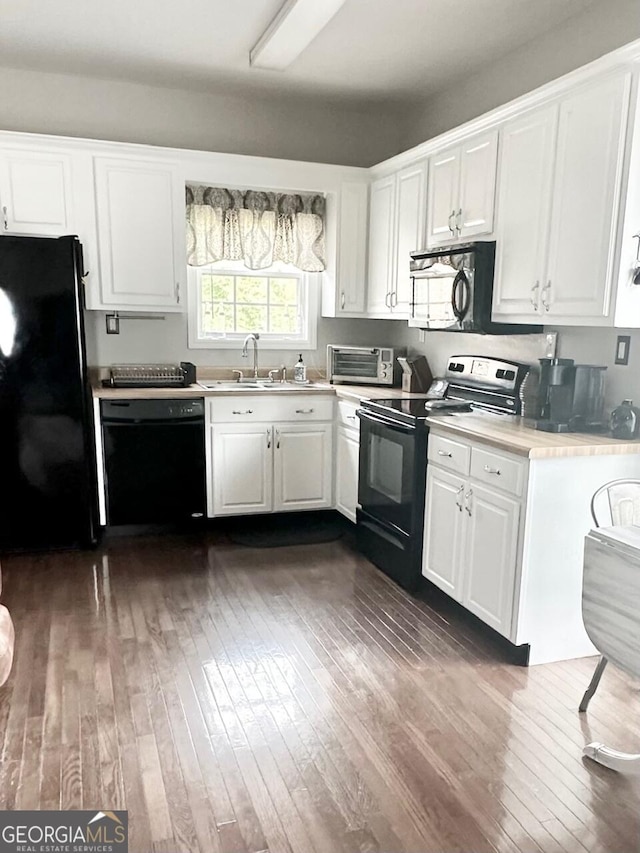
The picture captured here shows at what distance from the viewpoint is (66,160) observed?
390 centimetres

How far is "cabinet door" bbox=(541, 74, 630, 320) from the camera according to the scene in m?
2.54

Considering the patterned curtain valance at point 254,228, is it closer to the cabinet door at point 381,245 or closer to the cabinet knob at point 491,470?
the cabinet door at point 381,245

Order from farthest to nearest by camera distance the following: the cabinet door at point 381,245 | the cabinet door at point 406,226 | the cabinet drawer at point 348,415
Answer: the cabinet door at point 381,245 < the cabinet drawer at point 348,415 < the cabinet door at point 406,226

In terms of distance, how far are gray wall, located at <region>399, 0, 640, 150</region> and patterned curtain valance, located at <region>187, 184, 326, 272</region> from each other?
955mm

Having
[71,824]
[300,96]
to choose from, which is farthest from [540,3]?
[71,824]

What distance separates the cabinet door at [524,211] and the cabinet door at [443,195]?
41 centimetres

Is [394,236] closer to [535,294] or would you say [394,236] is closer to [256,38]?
[256,38]

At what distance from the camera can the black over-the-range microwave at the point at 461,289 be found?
3.30 meters

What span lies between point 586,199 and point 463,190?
3.08 ft

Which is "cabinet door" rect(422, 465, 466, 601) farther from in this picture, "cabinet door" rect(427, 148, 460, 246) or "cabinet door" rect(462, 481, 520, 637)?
"cabinet door" rect(427, 148, 460, 246)

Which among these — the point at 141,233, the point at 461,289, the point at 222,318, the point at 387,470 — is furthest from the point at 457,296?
the point at 141,233

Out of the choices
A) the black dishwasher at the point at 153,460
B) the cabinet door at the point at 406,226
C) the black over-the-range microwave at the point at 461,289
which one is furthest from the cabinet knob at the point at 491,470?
the black dishwasher at the point at 153,460

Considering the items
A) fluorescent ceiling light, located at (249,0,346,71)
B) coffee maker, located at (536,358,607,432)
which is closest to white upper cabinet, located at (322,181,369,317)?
fluorescent ceiling light, located at (249,0,346,71)

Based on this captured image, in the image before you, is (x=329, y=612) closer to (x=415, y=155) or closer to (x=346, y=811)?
(x=346, y=811)
